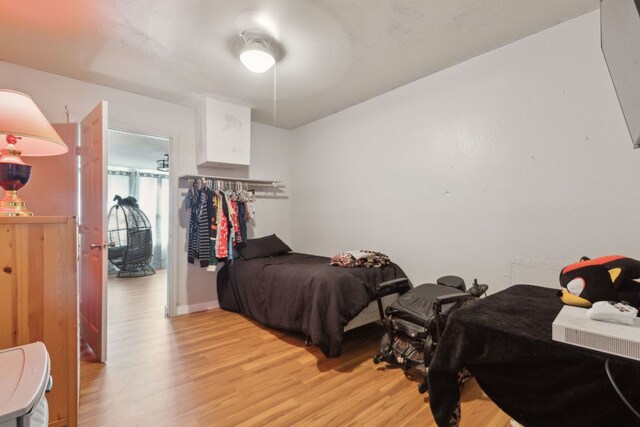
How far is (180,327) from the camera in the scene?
299cm

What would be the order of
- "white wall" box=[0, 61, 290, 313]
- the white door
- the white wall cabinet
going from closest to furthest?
the white door
"white wall" box=[0, 61, 290, 313]
the white wall cabinet

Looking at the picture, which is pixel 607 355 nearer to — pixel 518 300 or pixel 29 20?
pixel 518 300

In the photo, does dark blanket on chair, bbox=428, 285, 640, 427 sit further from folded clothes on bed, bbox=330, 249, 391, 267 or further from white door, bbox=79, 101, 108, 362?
white door, bbox=79, 101, 108, 362

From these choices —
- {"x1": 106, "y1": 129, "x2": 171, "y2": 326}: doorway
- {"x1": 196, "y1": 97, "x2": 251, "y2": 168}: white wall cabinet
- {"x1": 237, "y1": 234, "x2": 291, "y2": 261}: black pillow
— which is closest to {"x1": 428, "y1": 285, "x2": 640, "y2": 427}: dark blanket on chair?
{"x1": 237, "y1": 234, "x2": 291, "y2": 261}: black pillow

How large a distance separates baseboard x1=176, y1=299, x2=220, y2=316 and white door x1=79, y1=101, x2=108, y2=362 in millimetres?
891

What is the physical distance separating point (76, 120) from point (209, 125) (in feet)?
3.89

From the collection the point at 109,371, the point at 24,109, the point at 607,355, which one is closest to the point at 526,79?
the point at 607,355

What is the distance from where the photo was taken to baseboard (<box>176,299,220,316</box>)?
336 cm

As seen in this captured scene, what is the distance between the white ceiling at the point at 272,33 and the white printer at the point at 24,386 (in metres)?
1.89

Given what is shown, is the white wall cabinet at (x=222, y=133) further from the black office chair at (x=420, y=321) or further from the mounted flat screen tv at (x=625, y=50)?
the mounted flat screen tv at (x=625, y=50)

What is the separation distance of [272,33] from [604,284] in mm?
2268

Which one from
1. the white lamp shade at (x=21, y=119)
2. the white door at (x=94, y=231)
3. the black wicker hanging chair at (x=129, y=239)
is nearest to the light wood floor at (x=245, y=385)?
the white door at (x=94, y=231)

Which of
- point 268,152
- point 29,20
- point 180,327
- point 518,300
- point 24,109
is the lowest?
point 180,327

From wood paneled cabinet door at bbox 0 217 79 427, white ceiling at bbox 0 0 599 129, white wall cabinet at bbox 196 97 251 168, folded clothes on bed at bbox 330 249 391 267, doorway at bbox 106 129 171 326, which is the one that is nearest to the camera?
wood paneled cabinet door at bbox 0 217 79 427
